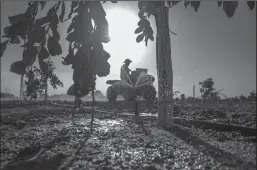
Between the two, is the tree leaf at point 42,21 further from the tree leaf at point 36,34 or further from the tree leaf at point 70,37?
the tree leaf at point 70,37

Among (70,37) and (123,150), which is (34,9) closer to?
Result: (70,37)

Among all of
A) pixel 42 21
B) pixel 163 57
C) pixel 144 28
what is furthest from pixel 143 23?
pixel 42 21

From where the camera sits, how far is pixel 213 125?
3.45m

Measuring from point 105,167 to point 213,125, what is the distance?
2020 mm

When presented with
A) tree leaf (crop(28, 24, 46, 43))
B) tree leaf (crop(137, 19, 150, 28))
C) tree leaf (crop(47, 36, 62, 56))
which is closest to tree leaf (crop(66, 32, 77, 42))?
tree leaf (crop(47, 36, 62, 56))

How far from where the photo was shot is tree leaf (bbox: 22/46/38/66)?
202 cm

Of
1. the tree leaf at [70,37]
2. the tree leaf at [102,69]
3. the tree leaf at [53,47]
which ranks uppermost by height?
the tree leaf at [70,37]

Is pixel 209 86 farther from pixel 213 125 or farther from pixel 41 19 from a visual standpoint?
pixel 41 19

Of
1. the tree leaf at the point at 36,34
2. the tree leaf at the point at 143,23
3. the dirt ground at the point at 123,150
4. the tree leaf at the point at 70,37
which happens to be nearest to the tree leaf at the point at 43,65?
the tree leaf at the point at 36,34

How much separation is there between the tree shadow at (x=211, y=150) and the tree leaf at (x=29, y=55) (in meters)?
1.67

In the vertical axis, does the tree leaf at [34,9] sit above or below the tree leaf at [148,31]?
below

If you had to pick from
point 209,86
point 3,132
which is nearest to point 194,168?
point 3,132

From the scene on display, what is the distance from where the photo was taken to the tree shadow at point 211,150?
4.71 ft

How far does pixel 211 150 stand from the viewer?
7.06 feet
